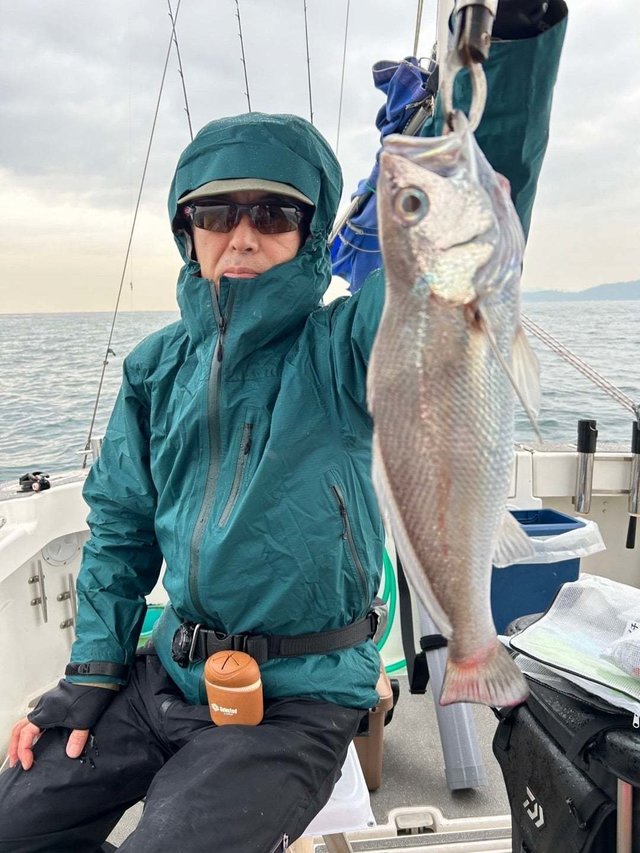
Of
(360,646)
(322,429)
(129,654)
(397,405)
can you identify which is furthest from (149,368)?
(397,405)

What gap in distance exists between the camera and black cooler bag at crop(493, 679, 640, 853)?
1479mm

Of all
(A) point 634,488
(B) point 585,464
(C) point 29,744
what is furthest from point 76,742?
(A) point 634,488

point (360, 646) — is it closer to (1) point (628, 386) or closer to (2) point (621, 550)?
(2) point (621, 550)

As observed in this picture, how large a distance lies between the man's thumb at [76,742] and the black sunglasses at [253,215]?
5.08 ft

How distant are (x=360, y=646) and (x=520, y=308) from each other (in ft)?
3.82

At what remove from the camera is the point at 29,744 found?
186 centimetres

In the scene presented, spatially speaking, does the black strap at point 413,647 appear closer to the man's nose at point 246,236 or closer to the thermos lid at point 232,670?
the thermos lid at point 232,670

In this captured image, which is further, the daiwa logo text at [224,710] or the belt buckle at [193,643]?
the belt buckle at [193,643]

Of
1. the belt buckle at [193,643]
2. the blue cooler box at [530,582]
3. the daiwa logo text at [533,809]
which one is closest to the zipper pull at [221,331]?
the belt buckle at [193,643]

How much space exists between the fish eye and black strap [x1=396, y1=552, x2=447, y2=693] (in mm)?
2035

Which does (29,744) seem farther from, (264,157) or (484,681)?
(264,157)

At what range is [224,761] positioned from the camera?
5.05 ft

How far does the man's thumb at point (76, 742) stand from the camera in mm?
1834

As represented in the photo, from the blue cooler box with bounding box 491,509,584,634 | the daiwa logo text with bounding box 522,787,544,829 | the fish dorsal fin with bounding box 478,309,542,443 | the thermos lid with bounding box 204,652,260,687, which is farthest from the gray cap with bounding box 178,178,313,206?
the blue cooler box with bounding box 491,509,584,634
